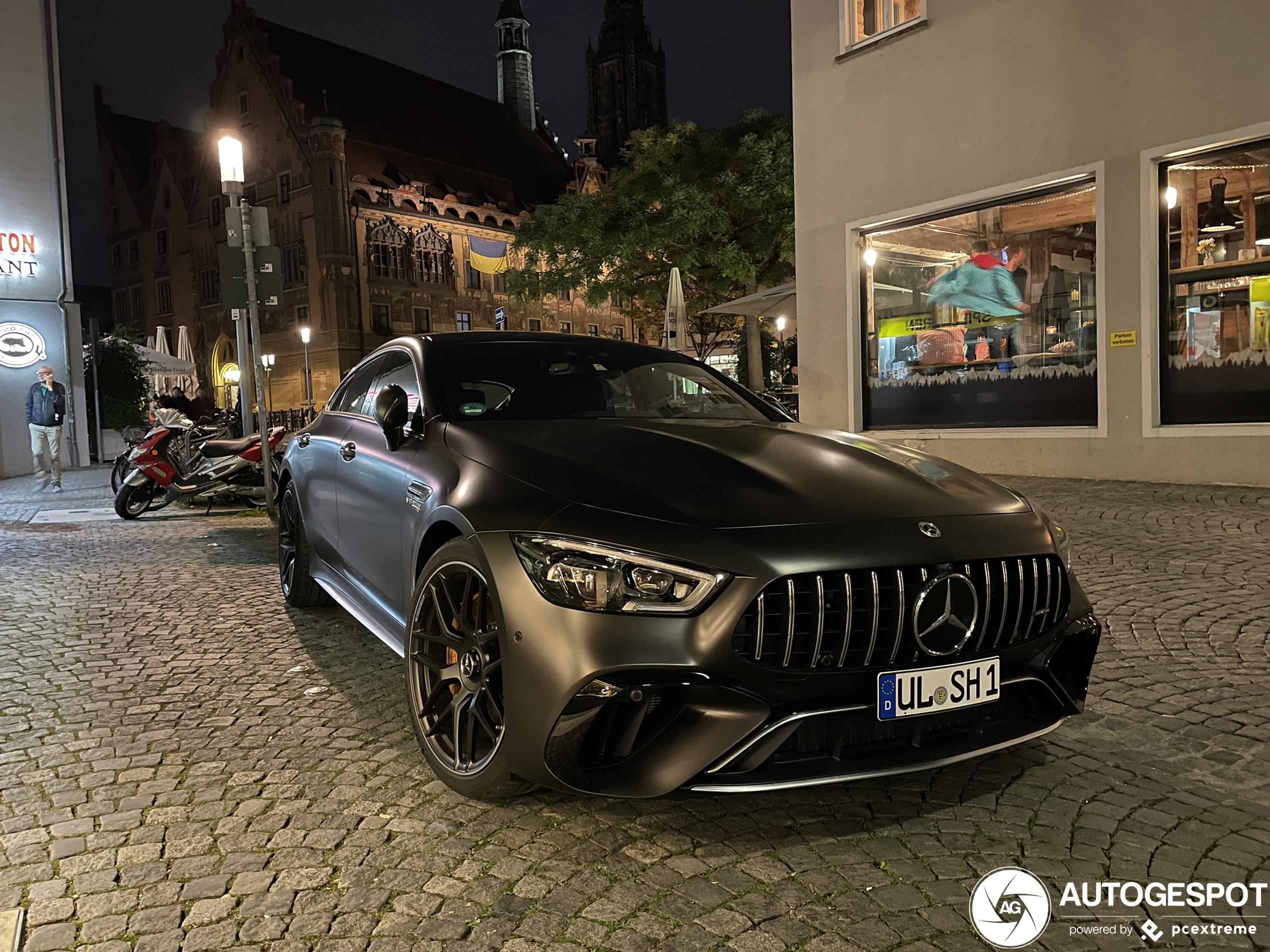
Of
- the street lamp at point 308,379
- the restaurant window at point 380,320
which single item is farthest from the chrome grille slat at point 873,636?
the restaurant window at point 380,320

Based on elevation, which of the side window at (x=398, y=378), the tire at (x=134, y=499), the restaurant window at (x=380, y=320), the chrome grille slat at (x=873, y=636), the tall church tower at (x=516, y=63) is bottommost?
the tire at (x=134, y=499)

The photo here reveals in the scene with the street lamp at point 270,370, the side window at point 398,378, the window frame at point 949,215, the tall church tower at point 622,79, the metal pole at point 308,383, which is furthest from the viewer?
the tall church tower at point 622,79

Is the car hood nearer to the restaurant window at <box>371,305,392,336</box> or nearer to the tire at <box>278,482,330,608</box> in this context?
the tire at <box>278,482,330,608</box>

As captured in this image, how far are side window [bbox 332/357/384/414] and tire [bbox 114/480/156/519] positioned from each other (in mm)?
7051

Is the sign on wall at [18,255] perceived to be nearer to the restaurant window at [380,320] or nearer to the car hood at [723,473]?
the car hood at [723,473]

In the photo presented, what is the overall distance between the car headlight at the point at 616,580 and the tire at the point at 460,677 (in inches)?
9.7

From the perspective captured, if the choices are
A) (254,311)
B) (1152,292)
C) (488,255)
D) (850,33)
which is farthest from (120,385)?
(488,255)

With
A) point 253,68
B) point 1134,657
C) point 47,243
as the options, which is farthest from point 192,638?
point 253,68

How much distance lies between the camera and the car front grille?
2410 mm

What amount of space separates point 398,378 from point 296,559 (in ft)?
6.02

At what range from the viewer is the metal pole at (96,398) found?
22.6m

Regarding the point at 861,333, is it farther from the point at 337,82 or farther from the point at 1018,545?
the point at 337,82

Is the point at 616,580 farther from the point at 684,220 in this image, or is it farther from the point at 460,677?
the point at 684,220

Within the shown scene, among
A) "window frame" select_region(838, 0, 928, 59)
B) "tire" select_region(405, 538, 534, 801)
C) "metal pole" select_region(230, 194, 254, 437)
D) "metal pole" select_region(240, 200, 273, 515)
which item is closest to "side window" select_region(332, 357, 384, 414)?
"tire" select_region(405, 538, 534, 801)
